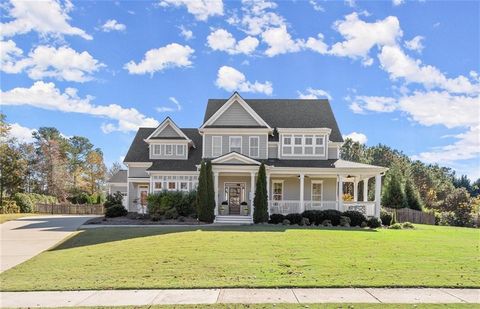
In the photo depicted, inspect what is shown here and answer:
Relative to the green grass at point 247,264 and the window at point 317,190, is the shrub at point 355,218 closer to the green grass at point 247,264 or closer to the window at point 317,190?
the window at point 317,190

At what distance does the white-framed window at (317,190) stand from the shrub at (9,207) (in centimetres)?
2913

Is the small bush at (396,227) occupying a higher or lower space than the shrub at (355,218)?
lower

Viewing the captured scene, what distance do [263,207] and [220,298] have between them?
17.7 meters

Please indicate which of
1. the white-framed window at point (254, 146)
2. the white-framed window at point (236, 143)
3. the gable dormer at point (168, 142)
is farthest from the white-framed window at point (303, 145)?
the gable dormer at point (168, 142)

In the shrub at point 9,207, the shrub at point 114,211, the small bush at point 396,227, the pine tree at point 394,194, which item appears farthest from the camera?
the shrub at point 9,207

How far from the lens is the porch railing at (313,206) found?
86.9 feet

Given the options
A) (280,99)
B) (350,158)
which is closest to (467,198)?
(280,99)

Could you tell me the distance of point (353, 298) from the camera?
7.70m

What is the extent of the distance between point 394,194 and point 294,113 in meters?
13.4

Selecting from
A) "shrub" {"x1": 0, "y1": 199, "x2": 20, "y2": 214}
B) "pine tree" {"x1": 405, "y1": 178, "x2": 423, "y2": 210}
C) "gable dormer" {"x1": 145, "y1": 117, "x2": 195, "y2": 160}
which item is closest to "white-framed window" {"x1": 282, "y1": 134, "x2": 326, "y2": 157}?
"gable dormer" {"x1": 145, "y1": 117, "x2": 195, "y2": 160}

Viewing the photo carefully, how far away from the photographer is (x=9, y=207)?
37844 millimetres

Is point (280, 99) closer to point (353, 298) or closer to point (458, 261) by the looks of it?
point (458, 261)

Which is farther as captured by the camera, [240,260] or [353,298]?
[240,260]

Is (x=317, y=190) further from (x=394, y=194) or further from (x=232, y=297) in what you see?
(x=232, y=297)
